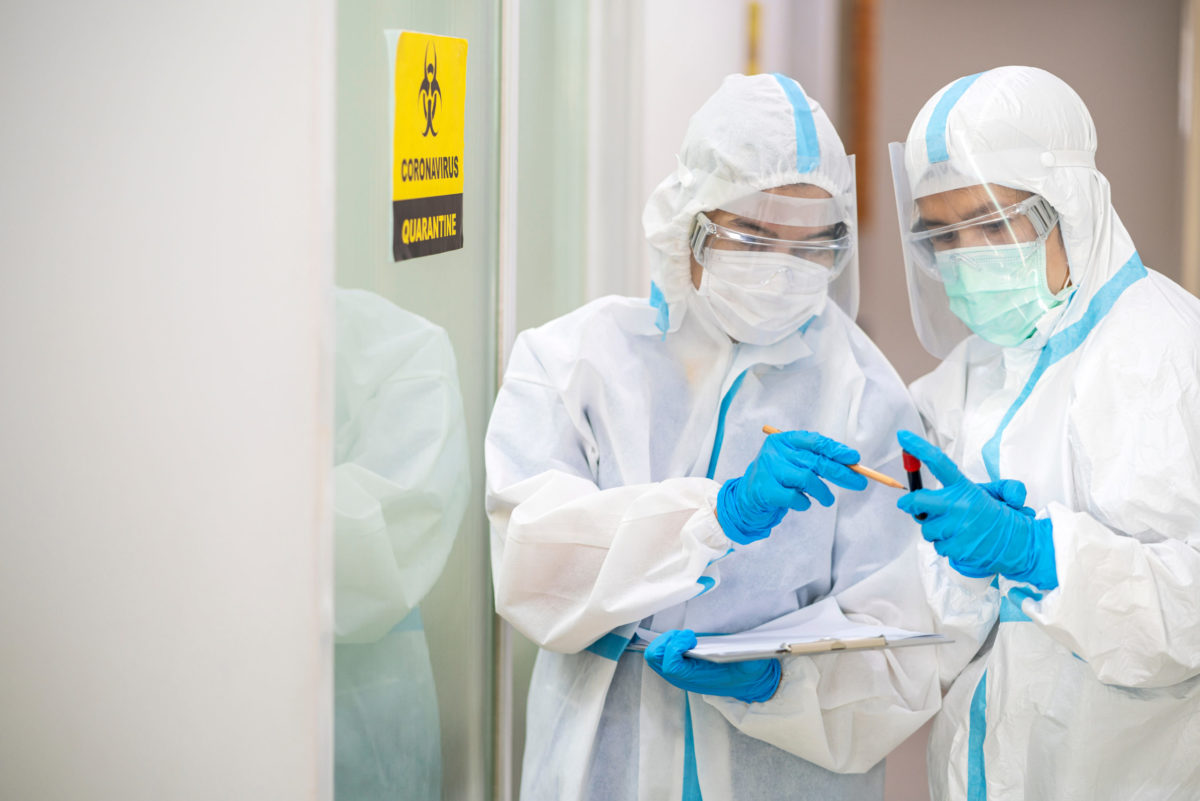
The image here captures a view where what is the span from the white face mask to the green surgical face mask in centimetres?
16

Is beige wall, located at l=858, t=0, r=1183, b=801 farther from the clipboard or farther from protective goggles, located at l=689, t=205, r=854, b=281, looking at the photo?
the clipboard

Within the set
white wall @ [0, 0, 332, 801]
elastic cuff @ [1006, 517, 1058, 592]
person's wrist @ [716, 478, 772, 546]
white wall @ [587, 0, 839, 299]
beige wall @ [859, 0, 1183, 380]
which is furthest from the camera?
beige wall @ [859, 0, 1183, 380]

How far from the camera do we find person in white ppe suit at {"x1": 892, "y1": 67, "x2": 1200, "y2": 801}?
105 centimetres

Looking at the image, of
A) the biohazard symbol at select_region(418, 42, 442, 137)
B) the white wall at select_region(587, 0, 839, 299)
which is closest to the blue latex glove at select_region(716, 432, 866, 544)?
the biohazard symbol at select_region(418, 42, 442, 137)

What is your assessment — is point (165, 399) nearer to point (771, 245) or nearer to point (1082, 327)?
point (771, 245)

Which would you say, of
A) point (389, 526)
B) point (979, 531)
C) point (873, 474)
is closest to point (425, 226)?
point (389, 526)

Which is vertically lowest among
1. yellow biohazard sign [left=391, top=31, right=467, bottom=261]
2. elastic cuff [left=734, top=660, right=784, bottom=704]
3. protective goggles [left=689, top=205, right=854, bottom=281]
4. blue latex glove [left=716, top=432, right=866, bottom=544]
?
elastic cuff [left=734, top=660, right=784, bottom=704]

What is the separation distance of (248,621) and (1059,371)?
91cm

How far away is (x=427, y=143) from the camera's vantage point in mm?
1308

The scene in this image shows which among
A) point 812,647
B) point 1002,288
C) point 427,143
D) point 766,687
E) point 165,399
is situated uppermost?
point 427,143

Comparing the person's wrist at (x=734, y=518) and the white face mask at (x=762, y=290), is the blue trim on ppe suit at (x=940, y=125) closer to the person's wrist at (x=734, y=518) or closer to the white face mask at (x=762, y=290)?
the white face mask at (x=762, y=290)

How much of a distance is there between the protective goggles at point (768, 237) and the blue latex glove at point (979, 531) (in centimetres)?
33

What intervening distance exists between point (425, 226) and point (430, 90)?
0.16m

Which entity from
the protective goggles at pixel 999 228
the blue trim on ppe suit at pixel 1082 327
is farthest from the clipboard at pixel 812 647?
the protective goggles at pixel 999 228
